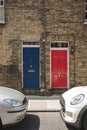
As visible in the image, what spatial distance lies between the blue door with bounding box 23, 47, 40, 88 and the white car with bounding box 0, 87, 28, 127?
612 centimetres

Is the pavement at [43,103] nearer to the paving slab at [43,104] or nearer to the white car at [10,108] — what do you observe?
the paving slab at [43,104]

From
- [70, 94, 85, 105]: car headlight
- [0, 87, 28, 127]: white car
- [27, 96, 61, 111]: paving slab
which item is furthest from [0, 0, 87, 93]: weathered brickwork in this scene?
[70, 94, 85, 105]: car headlight

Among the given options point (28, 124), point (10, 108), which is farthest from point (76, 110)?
point (28, 124)

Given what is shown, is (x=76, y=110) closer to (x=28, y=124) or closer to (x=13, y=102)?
(x=13, y=102)

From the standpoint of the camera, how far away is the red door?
15039mm

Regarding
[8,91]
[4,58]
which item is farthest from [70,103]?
[4,58]

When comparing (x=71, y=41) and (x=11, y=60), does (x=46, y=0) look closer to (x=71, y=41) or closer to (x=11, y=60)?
(x=71, y=41)

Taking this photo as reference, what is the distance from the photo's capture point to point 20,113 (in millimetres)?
8336

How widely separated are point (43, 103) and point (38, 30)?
3.78 meters

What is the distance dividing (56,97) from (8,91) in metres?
5.55

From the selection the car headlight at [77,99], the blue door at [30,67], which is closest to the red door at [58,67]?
the blue door at [30,67]

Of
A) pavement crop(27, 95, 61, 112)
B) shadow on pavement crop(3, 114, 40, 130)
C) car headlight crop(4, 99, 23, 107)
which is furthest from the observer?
pavement crop(27, 95, 61, 112)

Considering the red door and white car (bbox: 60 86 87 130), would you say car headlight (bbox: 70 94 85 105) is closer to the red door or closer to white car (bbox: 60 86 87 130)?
white car (bbox: 60 86 87 130)

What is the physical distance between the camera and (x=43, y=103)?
1273cm
